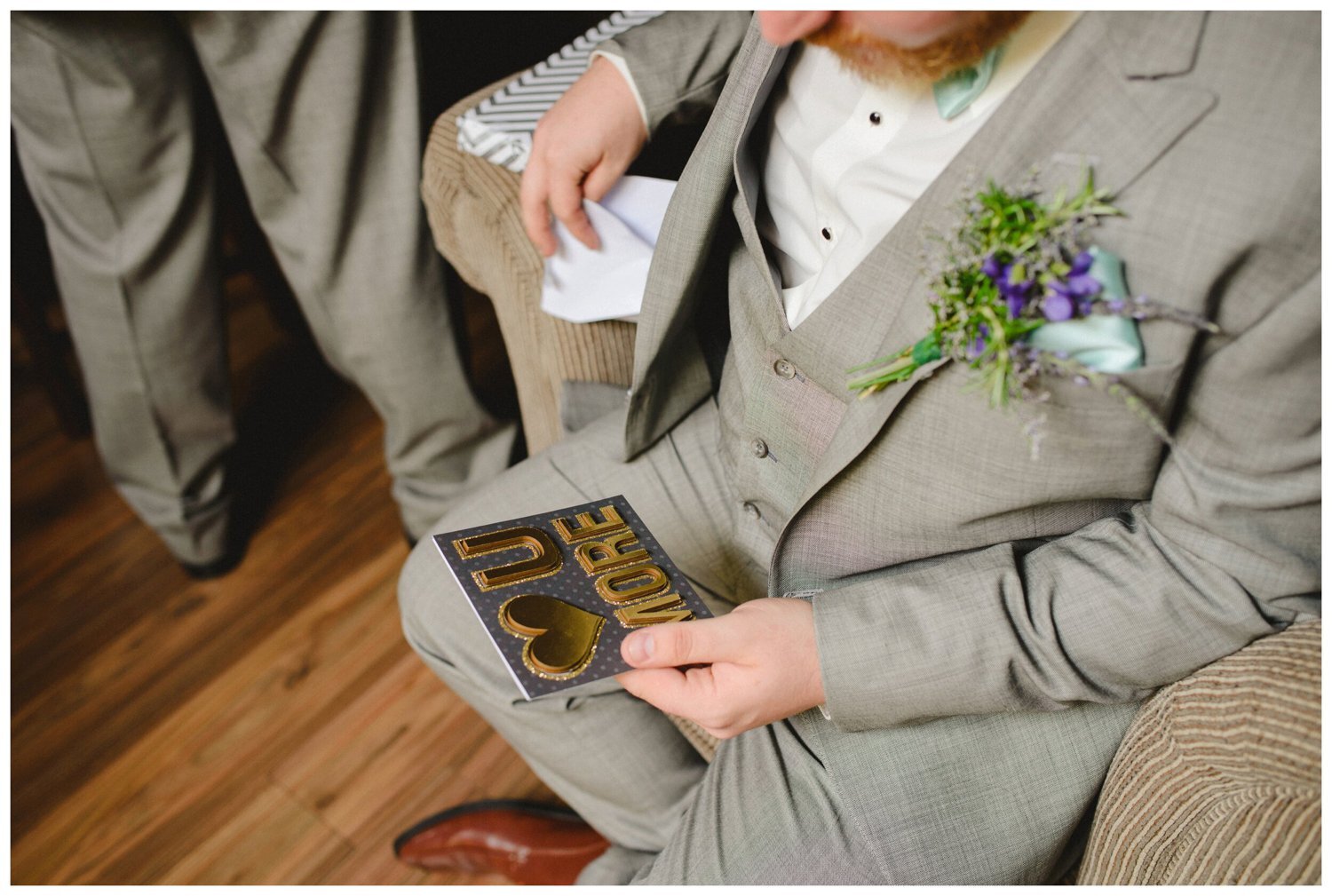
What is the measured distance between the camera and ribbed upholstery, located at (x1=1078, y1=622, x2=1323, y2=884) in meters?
0.62

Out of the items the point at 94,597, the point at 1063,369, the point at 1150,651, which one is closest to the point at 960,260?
the point at 1063,369

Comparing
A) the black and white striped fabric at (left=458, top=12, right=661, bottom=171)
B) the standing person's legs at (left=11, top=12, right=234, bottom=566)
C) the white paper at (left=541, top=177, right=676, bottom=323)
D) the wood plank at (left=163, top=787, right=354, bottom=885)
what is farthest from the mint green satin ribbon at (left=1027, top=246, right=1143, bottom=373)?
the standing person's legs at (left=11, top=12, right=234, bottom=566)

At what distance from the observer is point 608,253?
43.4 inches

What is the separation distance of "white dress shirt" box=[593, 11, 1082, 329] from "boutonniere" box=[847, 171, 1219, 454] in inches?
4.4

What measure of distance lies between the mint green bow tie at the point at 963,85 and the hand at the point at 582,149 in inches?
15.9

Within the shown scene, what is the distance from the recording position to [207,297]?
1.58m

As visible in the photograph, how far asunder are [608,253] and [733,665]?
0.52m

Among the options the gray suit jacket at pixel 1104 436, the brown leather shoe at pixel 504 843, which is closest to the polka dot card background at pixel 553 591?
the gray suit jacket at pixel 1104 436

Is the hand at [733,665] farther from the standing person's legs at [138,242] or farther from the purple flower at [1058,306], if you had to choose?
the standing person's legs at [138,242]

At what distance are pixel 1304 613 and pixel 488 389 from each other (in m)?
1.58

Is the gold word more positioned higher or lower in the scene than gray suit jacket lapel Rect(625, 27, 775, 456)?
lower

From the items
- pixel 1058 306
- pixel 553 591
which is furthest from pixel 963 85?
pixel 553 591

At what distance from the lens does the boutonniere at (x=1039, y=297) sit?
63cm

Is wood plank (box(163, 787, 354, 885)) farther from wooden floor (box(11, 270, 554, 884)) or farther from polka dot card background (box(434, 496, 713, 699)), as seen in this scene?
polka dot card background (box(434, 496, 713, 699))
